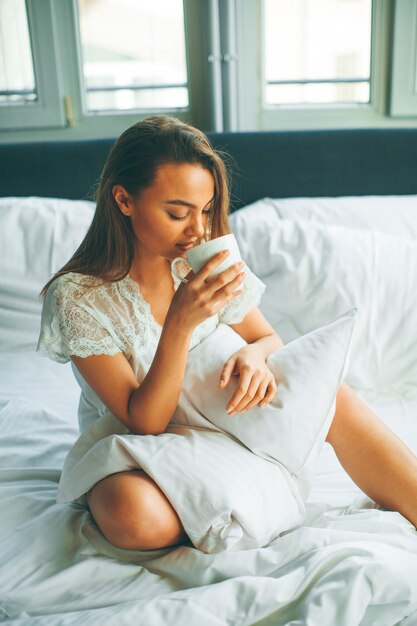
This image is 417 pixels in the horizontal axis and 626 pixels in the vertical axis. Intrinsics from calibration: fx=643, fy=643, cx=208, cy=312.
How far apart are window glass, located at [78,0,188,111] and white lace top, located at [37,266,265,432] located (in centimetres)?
134

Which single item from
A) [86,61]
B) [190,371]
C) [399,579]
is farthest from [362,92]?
[399,579]

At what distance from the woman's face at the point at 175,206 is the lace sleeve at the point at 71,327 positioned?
18 centimetres

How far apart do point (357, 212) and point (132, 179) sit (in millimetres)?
972

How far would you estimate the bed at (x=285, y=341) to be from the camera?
89cm

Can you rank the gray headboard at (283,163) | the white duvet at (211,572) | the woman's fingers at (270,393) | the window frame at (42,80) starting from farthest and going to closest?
the window frame at (42,80)
the gray headboard at (283,163)
the woman's fingers at (270,393)
the white duvet at (211,572)

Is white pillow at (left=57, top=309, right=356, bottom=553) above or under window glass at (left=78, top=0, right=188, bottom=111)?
under

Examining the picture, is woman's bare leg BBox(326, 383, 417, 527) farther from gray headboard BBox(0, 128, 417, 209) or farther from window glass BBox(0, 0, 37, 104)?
window glass BBox(0, 0, 37, 104)

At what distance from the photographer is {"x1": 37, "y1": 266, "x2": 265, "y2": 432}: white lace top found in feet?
3.84

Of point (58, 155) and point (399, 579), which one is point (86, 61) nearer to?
A: point (58, 155)

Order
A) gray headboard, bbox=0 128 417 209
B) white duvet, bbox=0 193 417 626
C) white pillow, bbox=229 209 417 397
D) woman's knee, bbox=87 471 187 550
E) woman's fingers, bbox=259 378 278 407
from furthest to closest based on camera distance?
gray headboard, bbox=0 128 417 209, white pillow, bbox=229 209 417 397, woman's fingers, bbox=259 378 278 407, woman's knee, bbox=87 471 187 550, white duvet, bbox=0 193 417 626

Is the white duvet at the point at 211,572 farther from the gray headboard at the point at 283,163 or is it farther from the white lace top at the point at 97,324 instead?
the gray headboard at the point at 283,163

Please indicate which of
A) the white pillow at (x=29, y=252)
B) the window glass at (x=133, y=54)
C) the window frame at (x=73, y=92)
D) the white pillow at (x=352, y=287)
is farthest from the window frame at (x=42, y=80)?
the white pillow at (x=352, y=287)

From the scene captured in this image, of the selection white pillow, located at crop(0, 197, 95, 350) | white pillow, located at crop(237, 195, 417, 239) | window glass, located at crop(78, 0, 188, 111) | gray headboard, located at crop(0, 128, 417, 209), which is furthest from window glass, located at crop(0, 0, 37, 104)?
white pillow, located at crop(237, 195, 417, 239)

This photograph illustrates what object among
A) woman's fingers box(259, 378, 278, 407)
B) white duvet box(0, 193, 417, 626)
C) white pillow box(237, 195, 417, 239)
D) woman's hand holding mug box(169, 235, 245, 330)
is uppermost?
woman's hand holding mug box(169, 235, 245, 330)
